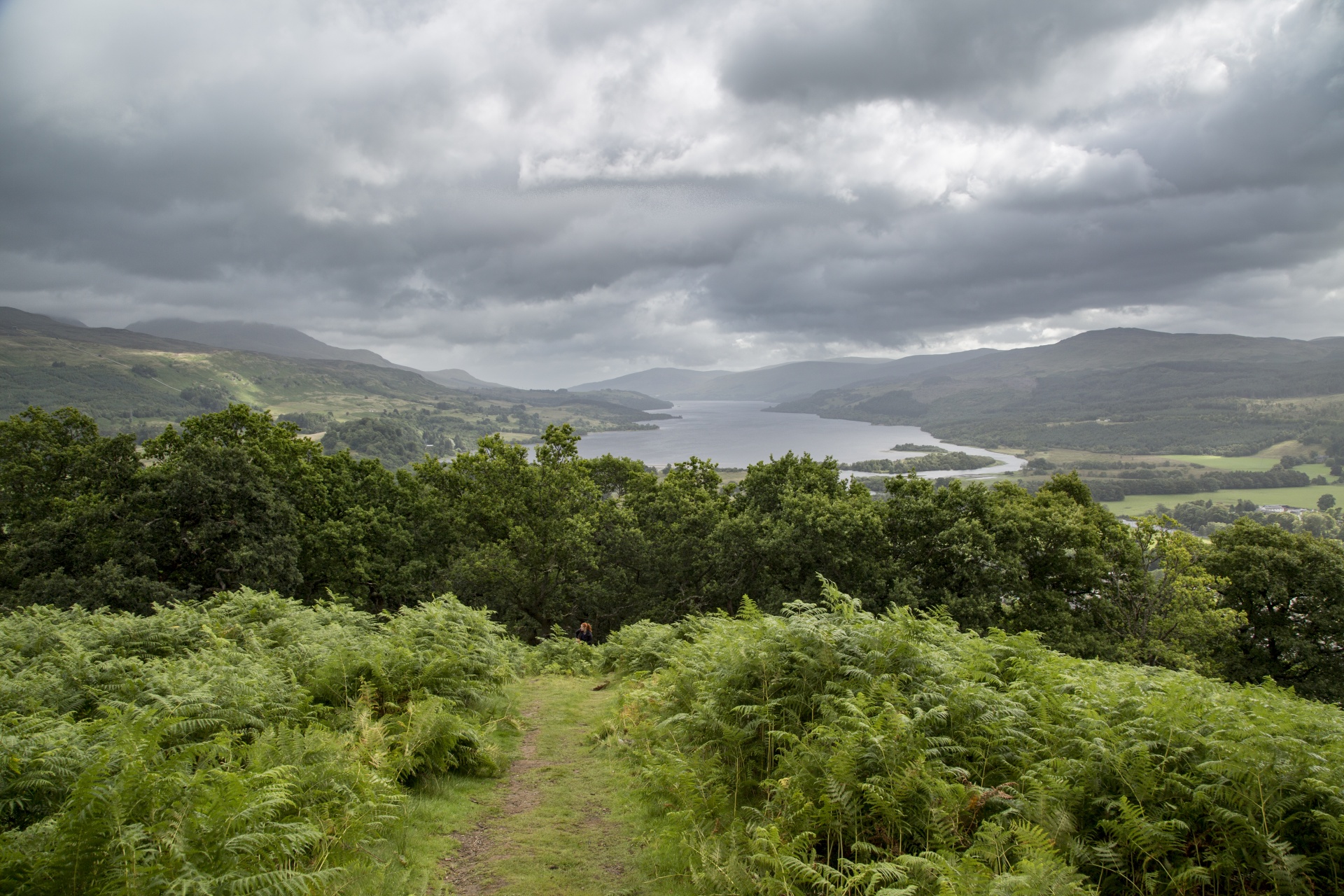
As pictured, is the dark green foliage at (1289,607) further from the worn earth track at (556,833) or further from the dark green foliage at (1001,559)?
the worn earth track at (556,833)

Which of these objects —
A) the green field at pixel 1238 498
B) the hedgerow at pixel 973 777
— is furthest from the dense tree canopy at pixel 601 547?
the green field at pixel 1238 498

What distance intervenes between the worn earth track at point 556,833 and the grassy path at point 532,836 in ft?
0.04

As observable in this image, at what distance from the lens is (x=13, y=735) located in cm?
510

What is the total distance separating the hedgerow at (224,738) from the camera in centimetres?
402

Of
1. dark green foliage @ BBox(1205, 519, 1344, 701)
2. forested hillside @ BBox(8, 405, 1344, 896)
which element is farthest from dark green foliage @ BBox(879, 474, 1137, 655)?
dark green foliage @ BBox(1205, 519, 1344, 701)

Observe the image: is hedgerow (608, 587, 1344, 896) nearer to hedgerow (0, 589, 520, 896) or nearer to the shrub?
hedgerow (0, 589, 520, 896)

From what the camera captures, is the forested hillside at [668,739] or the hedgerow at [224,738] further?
the forested hillside at [668,739]

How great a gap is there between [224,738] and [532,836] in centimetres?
330

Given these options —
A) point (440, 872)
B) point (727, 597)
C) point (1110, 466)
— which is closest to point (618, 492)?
point (727, 597)

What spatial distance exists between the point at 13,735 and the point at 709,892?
592 cm

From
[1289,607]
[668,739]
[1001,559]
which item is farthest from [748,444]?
[668,739]

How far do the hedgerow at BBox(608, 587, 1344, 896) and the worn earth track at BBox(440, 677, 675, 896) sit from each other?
0.54m

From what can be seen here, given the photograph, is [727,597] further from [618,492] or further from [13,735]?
[13,735]

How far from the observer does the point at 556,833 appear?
7086mm
